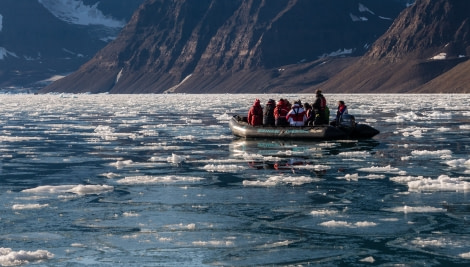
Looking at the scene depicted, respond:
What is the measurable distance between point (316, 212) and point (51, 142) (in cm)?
2248

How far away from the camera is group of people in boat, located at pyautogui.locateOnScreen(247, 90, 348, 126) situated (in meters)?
36.6

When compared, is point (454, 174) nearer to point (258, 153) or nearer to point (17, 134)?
point (258, 153)

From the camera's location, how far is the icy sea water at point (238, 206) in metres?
13.9

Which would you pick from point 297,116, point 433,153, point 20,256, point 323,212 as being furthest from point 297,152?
point 20,256

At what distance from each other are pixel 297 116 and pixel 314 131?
4.76 feet

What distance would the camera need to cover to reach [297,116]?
36.6m

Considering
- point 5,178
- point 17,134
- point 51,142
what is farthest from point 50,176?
point 17,134

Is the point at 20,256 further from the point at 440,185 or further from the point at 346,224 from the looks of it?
the point at 440,185

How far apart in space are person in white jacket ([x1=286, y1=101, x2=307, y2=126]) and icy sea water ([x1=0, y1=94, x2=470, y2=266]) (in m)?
4.02

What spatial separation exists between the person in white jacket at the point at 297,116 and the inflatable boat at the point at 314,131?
645 millimetres

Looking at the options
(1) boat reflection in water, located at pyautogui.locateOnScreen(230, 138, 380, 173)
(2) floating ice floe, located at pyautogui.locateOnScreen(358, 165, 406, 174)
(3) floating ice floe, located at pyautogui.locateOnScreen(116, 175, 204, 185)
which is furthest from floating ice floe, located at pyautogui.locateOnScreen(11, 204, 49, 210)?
(2) floating ice floe, located at pyautogui.locateOnScreen(358, 165, 406, 174)

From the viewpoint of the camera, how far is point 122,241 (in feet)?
48.9

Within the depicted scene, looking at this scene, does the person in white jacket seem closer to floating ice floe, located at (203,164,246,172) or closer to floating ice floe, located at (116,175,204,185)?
floating ice floe, located at (203,164,246,172)

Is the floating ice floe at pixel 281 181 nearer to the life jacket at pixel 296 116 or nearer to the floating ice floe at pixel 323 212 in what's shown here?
the floating ice floe at pixel 323 212
